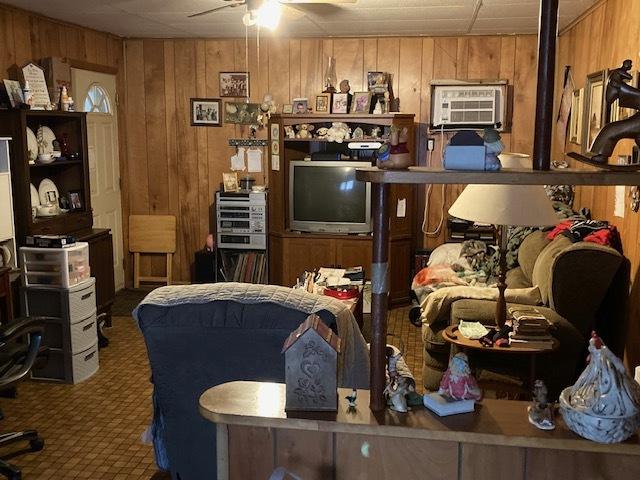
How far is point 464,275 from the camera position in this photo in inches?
195

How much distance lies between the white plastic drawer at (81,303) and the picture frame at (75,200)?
0.93 metres

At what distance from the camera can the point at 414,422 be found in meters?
1.60

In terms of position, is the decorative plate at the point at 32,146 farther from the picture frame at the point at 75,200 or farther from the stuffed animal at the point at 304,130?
the stuffed animal at the point at 304,130

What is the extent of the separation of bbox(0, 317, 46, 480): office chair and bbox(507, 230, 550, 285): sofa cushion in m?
3.02

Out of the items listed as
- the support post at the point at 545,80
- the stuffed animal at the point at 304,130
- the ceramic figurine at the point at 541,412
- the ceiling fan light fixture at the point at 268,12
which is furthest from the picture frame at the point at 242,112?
the ceramic figurine at the point at 541,412

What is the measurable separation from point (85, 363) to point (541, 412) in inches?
135

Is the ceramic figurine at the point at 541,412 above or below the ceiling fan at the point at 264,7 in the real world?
below

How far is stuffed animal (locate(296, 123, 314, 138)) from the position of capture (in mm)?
5895

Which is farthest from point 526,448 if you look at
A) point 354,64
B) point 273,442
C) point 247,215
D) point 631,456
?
point 354,64

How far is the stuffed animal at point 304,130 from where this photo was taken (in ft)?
19.3

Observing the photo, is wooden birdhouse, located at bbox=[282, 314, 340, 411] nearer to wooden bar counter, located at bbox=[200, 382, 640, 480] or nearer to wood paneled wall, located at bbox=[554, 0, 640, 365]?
wooden bar counter, located at bbox=[200, 382, 640, 480]

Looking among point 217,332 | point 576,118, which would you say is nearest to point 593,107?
point 576,118

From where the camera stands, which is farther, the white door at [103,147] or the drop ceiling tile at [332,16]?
the white door at [103,147]

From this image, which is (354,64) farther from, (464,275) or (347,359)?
(347,359)
